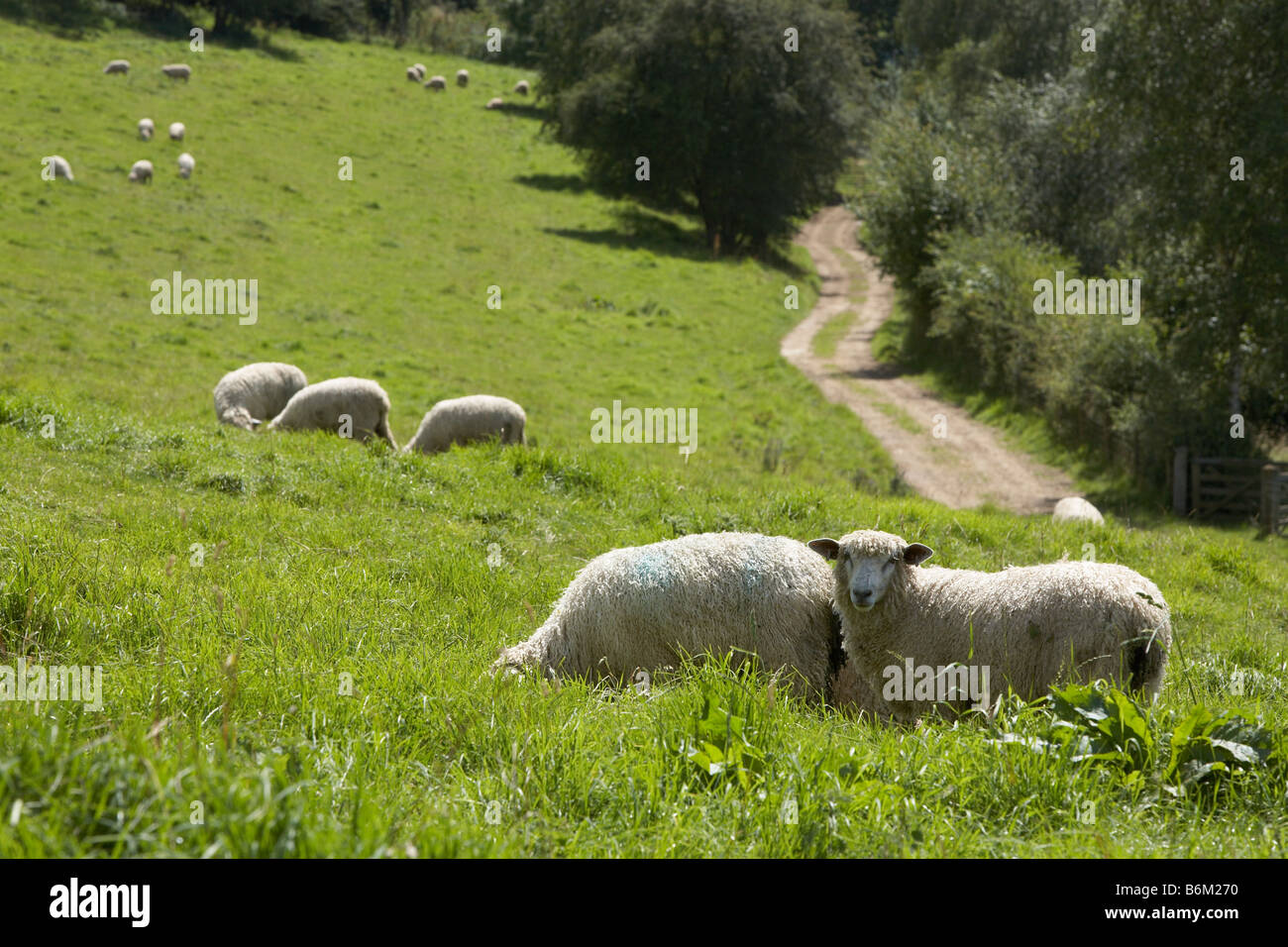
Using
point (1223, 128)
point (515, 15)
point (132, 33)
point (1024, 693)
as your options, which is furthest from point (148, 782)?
point (515, 15)

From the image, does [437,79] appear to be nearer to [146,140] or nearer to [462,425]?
[146,140]

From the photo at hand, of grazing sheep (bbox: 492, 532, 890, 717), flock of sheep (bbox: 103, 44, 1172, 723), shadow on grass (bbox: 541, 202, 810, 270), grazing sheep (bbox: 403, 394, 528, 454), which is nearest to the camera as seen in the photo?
flock of sheep (bbox: 103, 44, 1172, 723)

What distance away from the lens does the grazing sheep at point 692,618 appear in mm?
6781

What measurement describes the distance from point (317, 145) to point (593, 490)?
32612 mm

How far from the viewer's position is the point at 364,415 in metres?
15.8

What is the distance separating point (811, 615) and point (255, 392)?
39.6 feet

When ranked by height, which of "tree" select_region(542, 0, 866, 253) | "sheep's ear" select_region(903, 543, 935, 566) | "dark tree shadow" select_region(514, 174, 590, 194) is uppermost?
"tree" select_region(542, 0, 866, 253)

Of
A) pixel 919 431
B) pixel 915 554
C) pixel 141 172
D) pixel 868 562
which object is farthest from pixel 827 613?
pixel 141 172

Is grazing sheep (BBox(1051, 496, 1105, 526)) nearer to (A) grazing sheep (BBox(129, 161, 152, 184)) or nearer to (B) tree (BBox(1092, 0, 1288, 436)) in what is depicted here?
(B) tree (BBox(1092, 0, 1288, 436))

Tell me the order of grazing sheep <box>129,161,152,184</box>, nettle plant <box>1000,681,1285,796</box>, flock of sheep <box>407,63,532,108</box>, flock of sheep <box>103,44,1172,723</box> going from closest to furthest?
nettle plant <box>1000,681,1285,796</box> → flock of sheep <box>103,44,1172,723</box> → grazing sheep <box>129,161,152,184</box> → flock of sheep <box>407,63,532,108</box>

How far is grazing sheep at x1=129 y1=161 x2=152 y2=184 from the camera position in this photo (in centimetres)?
3022

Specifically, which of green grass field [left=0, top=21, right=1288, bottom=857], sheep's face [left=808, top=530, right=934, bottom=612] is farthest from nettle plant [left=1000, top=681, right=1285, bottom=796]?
sheep's face [left=808, top=530, right=934, bottom=612]

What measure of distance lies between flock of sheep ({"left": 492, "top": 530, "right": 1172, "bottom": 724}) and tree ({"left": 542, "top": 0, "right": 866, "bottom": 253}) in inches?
1467
